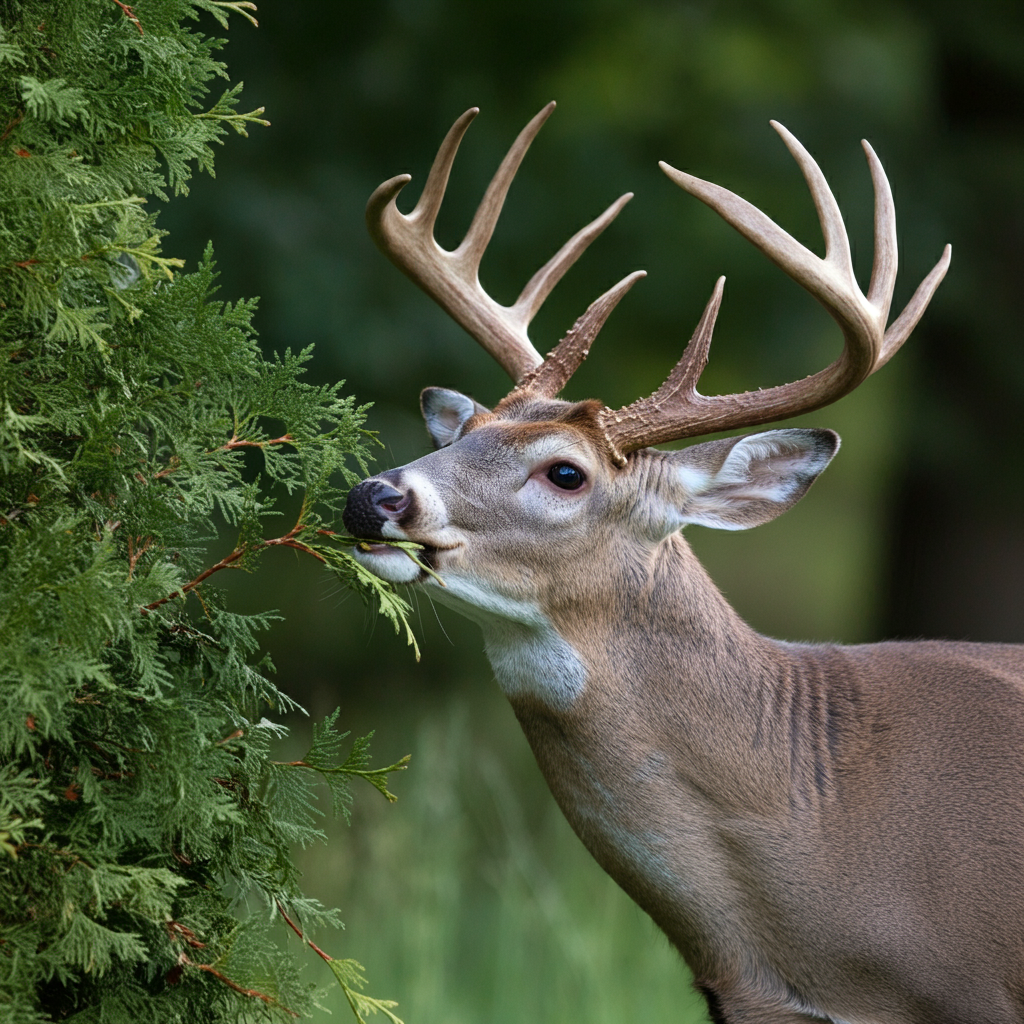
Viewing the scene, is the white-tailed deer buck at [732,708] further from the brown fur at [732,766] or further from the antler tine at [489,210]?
the antler tine at [489,210]

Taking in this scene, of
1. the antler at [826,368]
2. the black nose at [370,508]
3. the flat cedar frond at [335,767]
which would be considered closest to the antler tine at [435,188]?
the antler at [826,368]

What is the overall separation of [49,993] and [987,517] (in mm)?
8102

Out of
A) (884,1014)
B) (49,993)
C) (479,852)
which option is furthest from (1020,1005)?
(479,852)

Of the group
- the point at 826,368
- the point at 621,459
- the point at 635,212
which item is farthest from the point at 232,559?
the point at 635,212

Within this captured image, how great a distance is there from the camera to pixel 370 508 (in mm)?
3199

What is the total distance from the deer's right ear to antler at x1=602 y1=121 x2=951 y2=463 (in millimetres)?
823

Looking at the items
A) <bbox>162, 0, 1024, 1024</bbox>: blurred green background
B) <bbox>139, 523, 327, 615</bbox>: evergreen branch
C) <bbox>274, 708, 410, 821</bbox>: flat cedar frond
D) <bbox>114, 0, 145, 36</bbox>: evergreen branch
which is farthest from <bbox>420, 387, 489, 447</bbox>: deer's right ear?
<bbox>162, 0, 1024, 1024</bbox>: blurred green background

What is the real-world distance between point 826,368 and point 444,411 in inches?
56.2

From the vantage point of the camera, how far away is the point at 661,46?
350 inches

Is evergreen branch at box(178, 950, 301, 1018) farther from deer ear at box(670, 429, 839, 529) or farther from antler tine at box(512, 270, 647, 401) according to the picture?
antler tine at box(512, 270, 647, 401)

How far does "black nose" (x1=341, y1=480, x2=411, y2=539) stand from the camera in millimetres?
3156

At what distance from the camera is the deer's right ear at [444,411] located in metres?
4.58

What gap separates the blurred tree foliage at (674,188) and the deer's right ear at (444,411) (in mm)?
3054

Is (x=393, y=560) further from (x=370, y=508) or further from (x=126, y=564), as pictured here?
(x=126, y=564)
